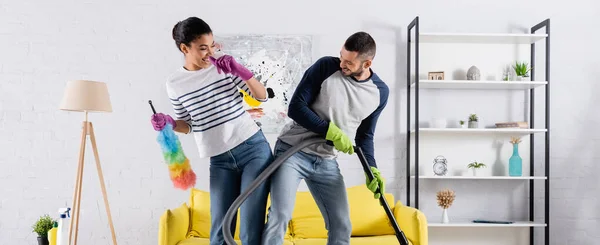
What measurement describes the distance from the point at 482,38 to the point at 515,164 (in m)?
0.96

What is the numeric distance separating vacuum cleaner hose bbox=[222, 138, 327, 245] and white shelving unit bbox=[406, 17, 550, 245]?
2086 millimetres

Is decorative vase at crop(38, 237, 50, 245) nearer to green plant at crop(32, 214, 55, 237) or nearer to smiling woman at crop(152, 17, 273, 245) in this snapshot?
green plant at crop(32, 214, 55, 237)

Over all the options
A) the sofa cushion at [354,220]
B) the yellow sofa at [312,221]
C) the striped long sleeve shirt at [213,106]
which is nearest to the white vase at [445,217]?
the yellow sofa at [312,221]

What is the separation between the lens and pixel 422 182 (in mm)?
4867

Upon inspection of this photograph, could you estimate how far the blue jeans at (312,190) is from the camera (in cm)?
266

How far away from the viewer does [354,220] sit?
4273 millimetres

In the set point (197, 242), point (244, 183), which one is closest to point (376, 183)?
point (244, 183)

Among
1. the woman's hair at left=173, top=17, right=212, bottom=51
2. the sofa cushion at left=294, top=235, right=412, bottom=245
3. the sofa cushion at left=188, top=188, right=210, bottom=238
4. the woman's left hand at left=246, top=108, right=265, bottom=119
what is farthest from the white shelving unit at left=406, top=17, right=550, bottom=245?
the woman's hair at left=173, top=17, right=212, bottom=51

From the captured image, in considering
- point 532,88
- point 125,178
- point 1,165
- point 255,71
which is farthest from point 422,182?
point 1,165

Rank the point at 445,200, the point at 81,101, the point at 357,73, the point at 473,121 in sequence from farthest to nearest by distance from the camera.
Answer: the point at 473,121 < the point at 445,200 < the point at 81,101 < the point at 357,73

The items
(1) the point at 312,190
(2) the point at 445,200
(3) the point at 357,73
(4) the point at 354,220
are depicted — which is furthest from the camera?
(2) the point at 445,200

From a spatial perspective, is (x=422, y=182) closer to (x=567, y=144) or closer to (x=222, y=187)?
(x=567, y=144)

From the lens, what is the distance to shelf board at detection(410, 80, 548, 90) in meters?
4.57

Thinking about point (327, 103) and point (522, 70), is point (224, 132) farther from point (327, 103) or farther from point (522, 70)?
point (522, 70)
